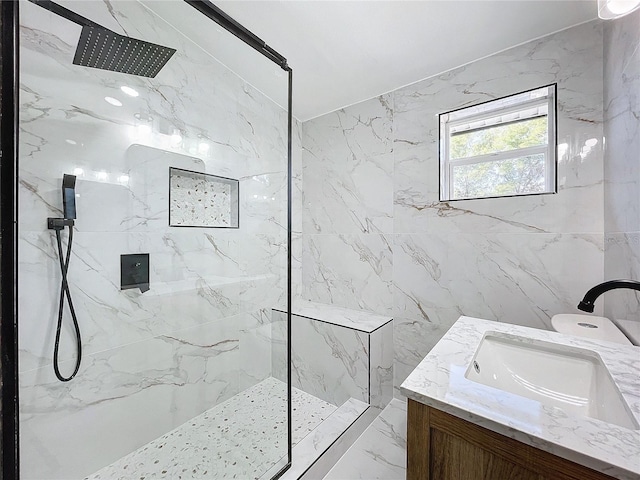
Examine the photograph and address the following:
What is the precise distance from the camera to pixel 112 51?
1.32 metres

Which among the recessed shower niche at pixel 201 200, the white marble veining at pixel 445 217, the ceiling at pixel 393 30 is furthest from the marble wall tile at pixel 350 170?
the recessed shower niche at pixel 201 200

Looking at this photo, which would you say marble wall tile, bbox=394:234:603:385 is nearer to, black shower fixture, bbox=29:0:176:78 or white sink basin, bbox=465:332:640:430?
white sink basin, bbox=465:332:640:430

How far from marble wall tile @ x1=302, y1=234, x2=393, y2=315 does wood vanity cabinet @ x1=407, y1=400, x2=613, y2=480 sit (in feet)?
4.81

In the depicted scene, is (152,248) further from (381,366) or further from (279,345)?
(381,366)

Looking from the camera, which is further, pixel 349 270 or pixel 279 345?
pixel 349 270

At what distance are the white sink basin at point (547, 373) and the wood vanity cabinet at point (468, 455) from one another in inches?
7.0

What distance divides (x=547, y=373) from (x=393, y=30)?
5.78ft

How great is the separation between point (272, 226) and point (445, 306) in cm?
133

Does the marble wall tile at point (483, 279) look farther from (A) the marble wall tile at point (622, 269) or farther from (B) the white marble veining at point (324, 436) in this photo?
(B) the white marble veining at point (324, 436)

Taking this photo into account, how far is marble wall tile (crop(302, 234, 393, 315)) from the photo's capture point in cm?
218

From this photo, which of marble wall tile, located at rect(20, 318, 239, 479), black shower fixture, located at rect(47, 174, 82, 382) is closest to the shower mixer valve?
black shower fixture, located at rect(47, 174, 82, 382)

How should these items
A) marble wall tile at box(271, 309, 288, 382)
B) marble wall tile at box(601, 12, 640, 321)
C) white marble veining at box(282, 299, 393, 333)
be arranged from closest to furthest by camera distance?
marble wall tile at box(601, 12, 640, 321)
marble wall tile at box(271, 309, 288, 382)
white marble veining at box(282, 299, 393, 333)

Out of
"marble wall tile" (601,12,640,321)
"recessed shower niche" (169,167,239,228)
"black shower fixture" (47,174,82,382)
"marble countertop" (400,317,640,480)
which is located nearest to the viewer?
"marble countertop" (400,317,640,480)

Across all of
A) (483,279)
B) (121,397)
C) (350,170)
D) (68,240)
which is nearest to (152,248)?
(68,240)
